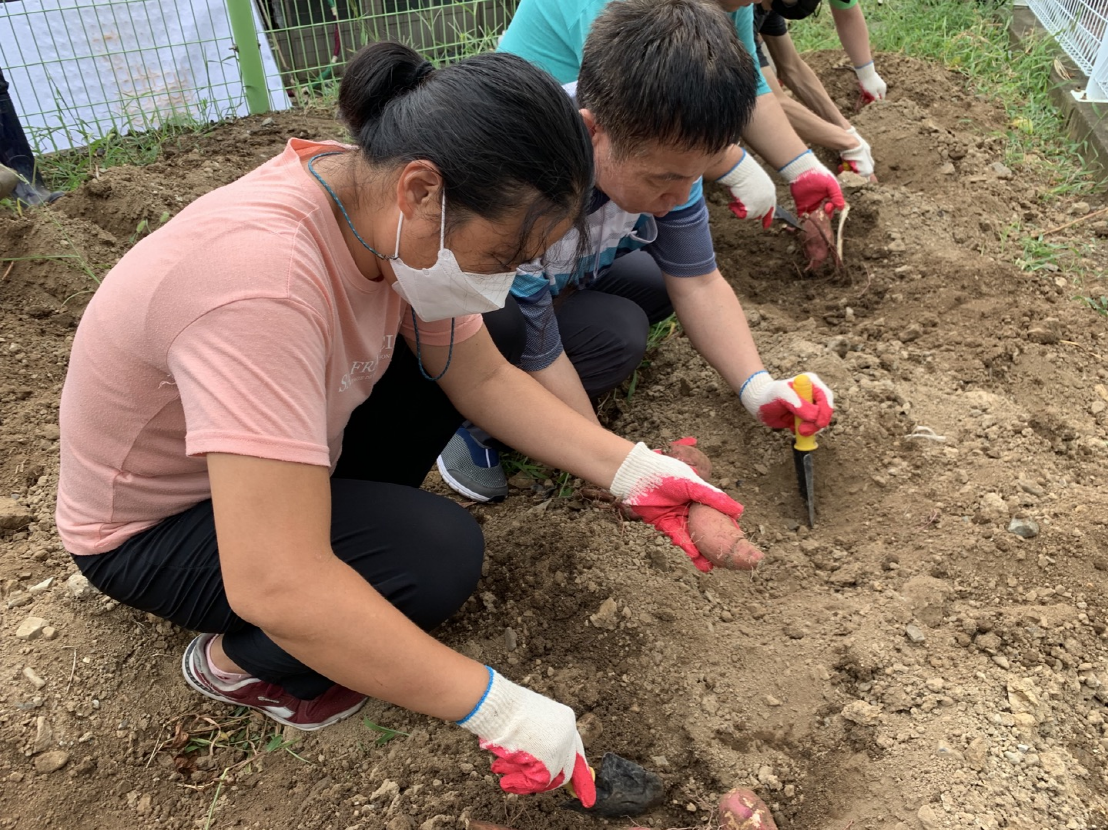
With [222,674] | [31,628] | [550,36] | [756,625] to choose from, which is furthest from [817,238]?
[31,628]

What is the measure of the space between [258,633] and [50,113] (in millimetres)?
2967

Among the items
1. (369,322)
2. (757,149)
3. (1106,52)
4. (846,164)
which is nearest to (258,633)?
(369,322)

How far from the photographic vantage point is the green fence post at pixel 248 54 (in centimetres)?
370

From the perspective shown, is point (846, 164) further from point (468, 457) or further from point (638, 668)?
point (638, 668)

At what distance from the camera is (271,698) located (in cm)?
168

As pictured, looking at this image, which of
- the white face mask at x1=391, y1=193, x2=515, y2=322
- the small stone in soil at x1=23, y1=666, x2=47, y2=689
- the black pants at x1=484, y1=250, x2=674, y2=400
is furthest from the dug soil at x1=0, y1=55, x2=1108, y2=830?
the white face mask at x1=391, y1=193, x2=515, y2=322

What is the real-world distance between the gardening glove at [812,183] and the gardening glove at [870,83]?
4.26 feet

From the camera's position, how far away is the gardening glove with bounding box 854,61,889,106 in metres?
3.88

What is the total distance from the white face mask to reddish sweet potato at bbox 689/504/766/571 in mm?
610

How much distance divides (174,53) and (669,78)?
2.91 metres

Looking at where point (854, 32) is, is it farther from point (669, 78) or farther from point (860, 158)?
point (669, 78)

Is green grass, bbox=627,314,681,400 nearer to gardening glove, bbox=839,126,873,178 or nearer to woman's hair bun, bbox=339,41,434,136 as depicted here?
gardening glove, bbox=839,126,873,178

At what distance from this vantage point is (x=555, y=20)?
2.17 m

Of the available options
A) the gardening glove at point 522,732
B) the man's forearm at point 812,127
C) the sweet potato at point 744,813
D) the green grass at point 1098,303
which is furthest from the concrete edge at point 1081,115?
the gardening glove at point 522,732
